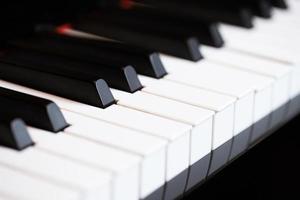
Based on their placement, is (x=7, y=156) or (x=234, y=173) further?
(x=234, y=173)

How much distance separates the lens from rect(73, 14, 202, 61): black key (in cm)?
134

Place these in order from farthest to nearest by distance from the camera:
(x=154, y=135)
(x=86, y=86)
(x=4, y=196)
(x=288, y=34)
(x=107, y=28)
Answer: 1. (x=288, y=34)
2. (x=107, y=28)
3. (x=86, y=86)
4. (x=154, y=135)
5. (x=4, y=196)

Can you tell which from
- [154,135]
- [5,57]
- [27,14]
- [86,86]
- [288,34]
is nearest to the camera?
[154,135]

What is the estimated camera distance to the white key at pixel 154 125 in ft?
3.15

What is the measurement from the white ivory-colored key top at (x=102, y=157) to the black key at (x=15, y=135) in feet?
0.06

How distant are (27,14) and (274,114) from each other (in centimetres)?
56

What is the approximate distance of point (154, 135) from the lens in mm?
955

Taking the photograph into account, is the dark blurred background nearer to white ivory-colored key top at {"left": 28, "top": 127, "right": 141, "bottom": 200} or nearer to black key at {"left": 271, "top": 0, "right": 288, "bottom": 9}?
white ivory-colored key top at {"left": 28, "top": 127, "right": 141, "bottom": 200}

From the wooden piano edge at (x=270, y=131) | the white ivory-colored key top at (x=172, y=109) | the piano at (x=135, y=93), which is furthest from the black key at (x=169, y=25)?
the white ivory-colored key top at (x=172, y=109)

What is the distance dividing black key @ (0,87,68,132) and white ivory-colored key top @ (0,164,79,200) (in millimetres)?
149

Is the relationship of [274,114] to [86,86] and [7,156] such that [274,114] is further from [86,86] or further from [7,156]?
[7,156]

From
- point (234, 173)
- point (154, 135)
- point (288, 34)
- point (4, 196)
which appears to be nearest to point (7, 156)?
point (4, 196)

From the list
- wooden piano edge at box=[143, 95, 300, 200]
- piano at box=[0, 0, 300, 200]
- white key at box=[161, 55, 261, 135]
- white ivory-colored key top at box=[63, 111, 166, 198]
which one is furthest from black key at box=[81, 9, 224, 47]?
white ivory-colored key top at box=[63, 111, 166, 198]

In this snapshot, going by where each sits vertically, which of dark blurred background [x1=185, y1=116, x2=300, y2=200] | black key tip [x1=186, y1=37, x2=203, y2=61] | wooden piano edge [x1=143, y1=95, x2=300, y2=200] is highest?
black key tip [x1=186, y1=37, x2=203, y2=61]
